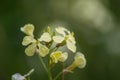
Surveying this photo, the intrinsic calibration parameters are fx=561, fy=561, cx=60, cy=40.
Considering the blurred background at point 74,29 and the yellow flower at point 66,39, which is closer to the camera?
the yellow flower at point 66,39

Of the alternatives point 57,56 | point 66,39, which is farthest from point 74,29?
point 57,56

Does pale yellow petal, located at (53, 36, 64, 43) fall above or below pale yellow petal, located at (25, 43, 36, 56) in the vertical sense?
above

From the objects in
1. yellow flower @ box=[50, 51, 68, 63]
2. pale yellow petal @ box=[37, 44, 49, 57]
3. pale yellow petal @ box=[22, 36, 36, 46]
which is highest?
pale yellow petal @ box=[22, 36, 36, 46]

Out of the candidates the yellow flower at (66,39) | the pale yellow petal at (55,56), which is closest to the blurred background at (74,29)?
the yellow flower at (66,39)

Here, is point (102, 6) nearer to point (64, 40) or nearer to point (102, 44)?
point (102, 44)

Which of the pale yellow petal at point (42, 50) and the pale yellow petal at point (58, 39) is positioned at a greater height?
the pale yellow petal at point (58, 39)

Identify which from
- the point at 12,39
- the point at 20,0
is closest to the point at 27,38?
the point at 12,39

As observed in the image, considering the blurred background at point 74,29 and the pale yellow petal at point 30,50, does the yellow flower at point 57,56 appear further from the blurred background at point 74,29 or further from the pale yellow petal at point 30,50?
the blurred background at point 74,29

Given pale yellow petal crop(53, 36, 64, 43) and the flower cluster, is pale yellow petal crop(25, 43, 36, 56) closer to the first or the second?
the flower cluster

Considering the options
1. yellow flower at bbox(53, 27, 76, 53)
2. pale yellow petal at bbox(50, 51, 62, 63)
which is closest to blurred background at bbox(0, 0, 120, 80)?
yellow flower at bbox(53, 27, 76, 53)
